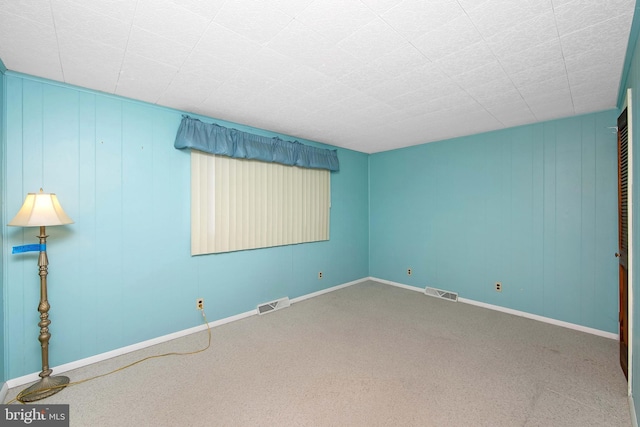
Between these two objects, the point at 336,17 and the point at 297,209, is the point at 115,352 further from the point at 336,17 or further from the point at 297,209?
the point at 336,17

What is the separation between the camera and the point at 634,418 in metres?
1.59

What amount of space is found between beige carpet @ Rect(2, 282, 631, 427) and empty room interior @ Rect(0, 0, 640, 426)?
2cm

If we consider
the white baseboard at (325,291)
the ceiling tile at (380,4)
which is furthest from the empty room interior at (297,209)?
the white baseboard at (325,291)

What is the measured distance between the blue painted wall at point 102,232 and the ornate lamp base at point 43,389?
8.2 inches

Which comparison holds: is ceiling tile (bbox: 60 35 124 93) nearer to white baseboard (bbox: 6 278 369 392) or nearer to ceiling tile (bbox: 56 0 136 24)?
ceiling tile (bbox: 56 0 136 24)

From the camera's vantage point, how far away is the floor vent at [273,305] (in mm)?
3438

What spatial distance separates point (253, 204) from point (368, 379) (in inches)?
93.1

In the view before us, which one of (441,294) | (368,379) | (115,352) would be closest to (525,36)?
(368,379)

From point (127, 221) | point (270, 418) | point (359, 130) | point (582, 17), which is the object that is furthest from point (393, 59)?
point (127, 221)

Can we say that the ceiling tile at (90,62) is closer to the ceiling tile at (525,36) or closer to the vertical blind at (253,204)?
the vertical blind at (253,204)

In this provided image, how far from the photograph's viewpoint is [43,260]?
6.56 feet

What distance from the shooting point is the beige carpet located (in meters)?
1.70

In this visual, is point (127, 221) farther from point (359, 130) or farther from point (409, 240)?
point (409, 240)

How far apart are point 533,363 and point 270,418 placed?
2304mm
